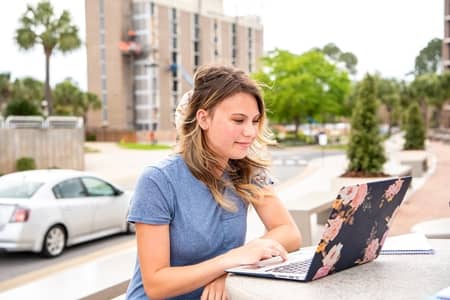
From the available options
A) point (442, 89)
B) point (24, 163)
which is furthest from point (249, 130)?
point (442, 89)

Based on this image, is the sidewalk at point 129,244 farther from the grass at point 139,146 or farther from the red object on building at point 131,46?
the red object on building at point 131,46

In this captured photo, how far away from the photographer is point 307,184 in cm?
1043

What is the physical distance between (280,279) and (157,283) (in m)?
0.27

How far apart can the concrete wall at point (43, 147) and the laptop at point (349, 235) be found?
191 inches

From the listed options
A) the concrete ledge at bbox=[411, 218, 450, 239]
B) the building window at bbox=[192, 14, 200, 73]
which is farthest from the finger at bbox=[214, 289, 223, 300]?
the building window at bbox=[192, 14, 200, 73]

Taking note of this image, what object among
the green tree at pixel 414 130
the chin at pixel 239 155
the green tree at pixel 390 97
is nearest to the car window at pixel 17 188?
the chin at pixel 239 155

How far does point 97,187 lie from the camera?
227 inches

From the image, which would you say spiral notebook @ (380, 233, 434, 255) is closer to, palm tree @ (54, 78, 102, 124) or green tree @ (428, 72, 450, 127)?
palm tree @ (54, 78, 102, 124)

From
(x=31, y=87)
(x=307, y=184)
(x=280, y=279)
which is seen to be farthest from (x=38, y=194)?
(x=307, y=184)

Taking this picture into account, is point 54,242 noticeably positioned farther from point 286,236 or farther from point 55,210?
point 286,236

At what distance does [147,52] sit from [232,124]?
4.07 metres

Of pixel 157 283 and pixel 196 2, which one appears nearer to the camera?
pixel 157 283

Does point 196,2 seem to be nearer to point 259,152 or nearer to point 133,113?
point 133,113

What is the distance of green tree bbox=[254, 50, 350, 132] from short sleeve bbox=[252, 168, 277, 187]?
956 inches
